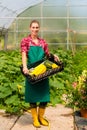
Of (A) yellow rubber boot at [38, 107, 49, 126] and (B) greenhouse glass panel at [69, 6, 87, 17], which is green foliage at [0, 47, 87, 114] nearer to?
(A) yellow rubber boot at [38, 107, 49, 126]

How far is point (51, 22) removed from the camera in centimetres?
1623

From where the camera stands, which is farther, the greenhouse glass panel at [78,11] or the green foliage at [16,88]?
the greenhouse glass panel at [78,11]

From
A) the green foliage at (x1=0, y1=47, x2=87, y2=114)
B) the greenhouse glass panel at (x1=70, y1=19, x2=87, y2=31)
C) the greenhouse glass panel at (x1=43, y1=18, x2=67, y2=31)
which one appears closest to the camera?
the green foliage at (x1=0, y1=47, x2=87, y2=114)

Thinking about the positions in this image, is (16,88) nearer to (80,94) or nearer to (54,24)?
(80,94)

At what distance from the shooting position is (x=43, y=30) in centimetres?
1620

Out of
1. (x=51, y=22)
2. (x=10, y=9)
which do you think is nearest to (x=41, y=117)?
(x=51, y=22)

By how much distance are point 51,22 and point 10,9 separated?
1.84 m

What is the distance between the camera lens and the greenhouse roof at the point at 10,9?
53.9ft

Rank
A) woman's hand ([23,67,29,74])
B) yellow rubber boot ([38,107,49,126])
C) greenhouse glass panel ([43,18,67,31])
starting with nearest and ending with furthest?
woman's hand ([23,67,29,74])
yellow rubber boot ([38,107,49,126])
greenhouse glass panel ([43,18,67,31])

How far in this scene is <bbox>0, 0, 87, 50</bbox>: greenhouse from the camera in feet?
52.7

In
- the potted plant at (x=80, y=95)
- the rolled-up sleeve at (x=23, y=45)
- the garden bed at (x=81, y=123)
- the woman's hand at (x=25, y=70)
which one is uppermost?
the rolled-up sleeve at (x=23, y=45)

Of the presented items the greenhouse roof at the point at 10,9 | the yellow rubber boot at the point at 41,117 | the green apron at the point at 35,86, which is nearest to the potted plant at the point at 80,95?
the green apron at the point at 35,86

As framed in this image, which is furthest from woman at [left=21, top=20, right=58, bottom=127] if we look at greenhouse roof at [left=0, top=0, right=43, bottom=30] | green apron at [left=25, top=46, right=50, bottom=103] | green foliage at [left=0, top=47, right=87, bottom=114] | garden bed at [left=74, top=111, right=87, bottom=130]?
greenhouse roof at [left=0, top=0, right=43, bottom=30]

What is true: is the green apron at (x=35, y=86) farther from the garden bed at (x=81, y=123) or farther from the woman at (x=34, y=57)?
the garden bed at (x=81, y=123)
